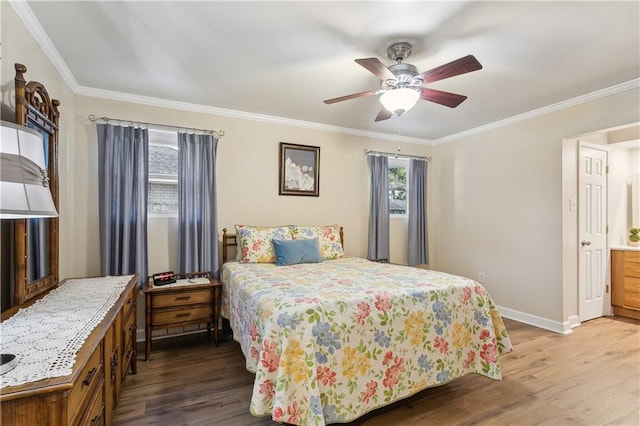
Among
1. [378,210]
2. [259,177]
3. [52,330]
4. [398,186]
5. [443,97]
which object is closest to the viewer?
[52,330]

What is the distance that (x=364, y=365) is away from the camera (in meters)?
1.88

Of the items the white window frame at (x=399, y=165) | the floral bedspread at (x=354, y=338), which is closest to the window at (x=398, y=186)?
the white window frame at (x=399, y=165)

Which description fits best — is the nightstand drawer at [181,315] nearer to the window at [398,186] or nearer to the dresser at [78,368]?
the dresser at [78,368]

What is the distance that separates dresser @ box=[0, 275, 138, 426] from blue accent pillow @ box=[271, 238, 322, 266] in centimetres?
135

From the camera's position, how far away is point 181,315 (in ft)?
9.59

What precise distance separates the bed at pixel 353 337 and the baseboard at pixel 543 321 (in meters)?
1.62

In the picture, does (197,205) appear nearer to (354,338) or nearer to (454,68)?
(354,338)

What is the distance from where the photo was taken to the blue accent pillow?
3.24 metres

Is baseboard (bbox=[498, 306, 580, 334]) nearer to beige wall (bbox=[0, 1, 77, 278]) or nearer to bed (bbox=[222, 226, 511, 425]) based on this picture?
bed (bbox=[222, 226, 511, 425])

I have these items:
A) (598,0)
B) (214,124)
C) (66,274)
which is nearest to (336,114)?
(214,124)

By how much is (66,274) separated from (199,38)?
2310 mm

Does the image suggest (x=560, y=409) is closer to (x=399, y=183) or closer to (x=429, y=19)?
(x=429, y=19)

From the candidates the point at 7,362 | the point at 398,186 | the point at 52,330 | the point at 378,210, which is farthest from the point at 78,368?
the point at 398,186

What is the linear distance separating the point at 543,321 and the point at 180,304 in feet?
13.1
